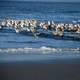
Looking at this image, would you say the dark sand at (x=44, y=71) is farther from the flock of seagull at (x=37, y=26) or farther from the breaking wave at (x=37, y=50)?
the flock of seagull at (x=37, y=26)

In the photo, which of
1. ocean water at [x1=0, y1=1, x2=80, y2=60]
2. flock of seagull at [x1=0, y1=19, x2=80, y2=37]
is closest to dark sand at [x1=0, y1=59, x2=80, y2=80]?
ocean water at [x1=0, y1=1, x2=80, y2=60]

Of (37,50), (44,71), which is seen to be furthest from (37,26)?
(44,71)

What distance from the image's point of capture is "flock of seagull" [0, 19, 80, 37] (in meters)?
1.20

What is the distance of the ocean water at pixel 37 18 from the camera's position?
1.21 metres

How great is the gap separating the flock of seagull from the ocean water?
33 mm

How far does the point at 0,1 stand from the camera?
3.86ft

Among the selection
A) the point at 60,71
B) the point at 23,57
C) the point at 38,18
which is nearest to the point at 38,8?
the point at 38,18

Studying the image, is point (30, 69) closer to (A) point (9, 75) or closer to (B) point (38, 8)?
(A) point (9, 75)

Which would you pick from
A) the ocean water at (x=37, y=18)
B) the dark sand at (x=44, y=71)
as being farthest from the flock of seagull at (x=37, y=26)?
the dark sand at (x=44, y=71)

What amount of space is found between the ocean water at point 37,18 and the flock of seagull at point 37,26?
0.11 ft

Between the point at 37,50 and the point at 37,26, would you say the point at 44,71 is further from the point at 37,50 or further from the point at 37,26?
the point at 37,26

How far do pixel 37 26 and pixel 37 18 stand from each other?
0.07 meters

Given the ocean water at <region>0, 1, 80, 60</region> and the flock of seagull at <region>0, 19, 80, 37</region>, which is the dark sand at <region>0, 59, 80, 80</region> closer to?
the ocean water at <region>0, 1, 80, 60</region>

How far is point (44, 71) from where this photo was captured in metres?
1.25
